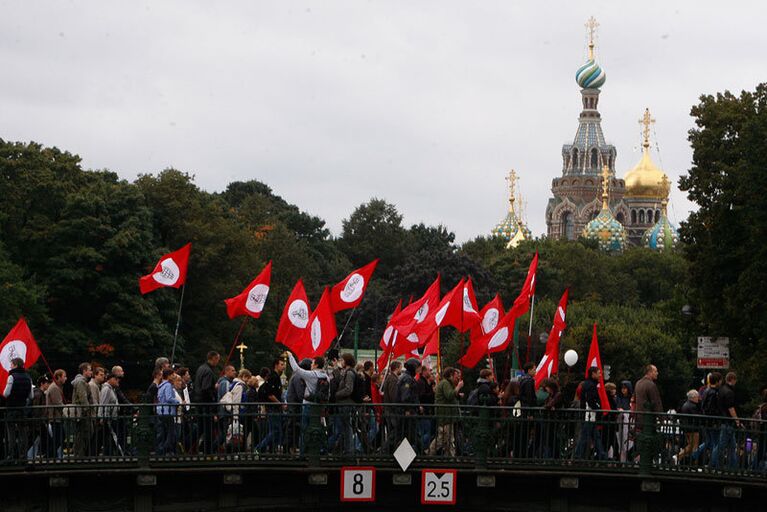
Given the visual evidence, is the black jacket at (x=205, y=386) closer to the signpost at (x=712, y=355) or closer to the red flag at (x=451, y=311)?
the red flag at (x=451, y=311)

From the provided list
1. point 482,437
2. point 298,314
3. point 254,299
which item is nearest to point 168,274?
point 254,299

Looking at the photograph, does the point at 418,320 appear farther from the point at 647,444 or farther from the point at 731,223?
the point at 731,223

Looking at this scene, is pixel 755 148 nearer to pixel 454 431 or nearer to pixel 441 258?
pixel 454 431

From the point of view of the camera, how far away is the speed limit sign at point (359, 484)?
33.9 meters

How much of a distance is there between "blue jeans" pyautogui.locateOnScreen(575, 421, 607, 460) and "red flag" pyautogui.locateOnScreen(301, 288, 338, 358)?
5.71 metres

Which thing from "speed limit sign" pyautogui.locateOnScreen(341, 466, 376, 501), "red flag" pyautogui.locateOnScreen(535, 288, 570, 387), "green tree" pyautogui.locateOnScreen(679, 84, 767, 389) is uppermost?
"green tree" pyautogui.locateOnScreen(679, 84, 767, 389)

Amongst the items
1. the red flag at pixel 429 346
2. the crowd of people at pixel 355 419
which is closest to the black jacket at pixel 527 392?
the crowd of people at pixel 355 419

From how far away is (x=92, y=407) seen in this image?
33.0 metres

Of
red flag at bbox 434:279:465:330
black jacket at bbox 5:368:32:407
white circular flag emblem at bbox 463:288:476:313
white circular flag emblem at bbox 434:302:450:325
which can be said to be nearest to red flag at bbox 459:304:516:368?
red flag at bbox 434:279:465:330

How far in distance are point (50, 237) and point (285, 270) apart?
146ft

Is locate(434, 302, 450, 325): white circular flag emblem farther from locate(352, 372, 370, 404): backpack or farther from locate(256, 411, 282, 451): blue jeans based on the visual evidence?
locate(256, 411, 282, 451): blue jeans

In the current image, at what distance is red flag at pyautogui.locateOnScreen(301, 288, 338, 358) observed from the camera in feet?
125

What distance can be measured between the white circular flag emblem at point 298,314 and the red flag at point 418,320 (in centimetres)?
278

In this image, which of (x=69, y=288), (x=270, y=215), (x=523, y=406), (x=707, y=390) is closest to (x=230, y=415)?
(x=523, y=406)
